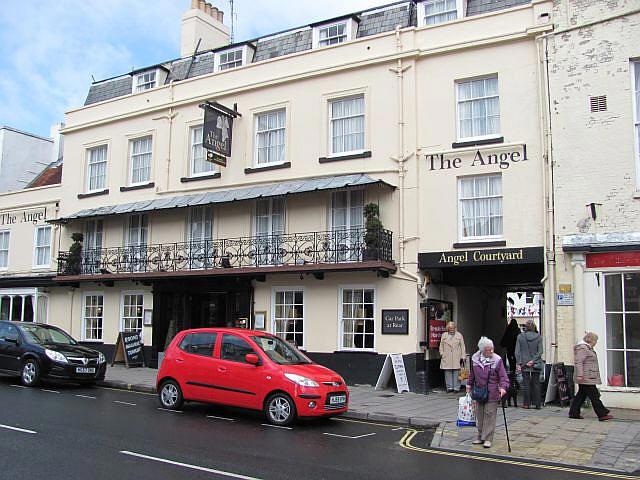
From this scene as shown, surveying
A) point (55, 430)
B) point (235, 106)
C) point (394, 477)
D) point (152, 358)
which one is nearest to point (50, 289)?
point (152, 358)

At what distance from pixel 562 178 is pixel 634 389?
15.6ft

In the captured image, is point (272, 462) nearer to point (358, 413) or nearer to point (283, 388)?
point (283, 388)

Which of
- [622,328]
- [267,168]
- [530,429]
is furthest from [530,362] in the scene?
[267,168]

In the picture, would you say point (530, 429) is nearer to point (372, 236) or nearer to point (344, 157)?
point (372, 236)

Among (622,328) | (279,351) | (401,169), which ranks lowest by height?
(279,351)

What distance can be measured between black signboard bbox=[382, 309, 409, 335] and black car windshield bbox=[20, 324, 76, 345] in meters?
8.18

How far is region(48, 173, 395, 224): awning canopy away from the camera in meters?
16.7

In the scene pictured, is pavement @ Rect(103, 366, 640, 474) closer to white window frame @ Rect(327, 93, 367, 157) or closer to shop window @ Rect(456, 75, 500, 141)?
white window frame @ Rect(327, 93, 367, 157)

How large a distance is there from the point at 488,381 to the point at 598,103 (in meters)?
8.00

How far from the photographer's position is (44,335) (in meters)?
16.7

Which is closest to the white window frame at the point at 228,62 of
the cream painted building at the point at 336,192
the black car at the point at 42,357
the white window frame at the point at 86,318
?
the cream painted building at the point at 336,192

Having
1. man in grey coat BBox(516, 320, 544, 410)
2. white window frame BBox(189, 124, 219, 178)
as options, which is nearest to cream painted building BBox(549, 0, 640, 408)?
man in grey coat BBox(516, 320, 544, 410)

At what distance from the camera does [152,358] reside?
67.5 ft

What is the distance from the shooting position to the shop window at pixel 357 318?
1698 cm
